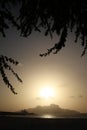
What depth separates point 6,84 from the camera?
573cm

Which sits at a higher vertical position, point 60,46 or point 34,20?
point 34,20

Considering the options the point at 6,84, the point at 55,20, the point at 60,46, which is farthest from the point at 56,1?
the point at 6,84

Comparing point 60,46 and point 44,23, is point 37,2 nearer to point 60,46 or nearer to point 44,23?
point 44,23

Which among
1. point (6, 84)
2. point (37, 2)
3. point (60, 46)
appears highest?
point (37, 2)

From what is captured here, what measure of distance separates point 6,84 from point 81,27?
1.75 m

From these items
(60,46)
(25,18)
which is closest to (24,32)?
(25,18)

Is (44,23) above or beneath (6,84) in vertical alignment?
above

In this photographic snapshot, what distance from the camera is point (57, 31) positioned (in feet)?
20.8

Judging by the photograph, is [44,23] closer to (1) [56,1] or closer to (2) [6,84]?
(1) [56,1]

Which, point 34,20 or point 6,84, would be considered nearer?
point 6,84

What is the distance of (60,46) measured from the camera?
6.02 metres

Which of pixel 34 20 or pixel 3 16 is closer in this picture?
pixel 3 16

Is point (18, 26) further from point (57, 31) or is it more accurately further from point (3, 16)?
point (57, 31)

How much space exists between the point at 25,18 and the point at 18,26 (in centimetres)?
52
